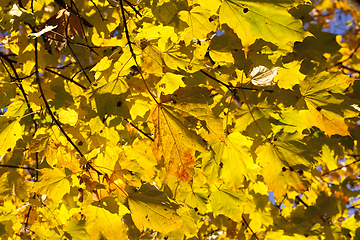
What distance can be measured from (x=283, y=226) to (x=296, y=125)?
63.2 inches

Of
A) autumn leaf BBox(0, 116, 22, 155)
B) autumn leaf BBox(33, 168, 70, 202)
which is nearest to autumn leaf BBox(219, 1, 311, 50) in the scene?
autumn leaf BBox(33, 168, 70, 202)

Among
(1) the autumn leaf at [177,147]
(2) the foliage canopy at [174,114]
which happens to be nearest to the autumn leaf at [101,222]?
(2) the foliage canopy at [174,114]

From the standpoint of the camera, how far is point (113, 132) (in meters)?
1.62

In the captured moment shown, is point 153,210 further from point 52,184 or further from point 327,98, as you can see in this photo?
point 327,98

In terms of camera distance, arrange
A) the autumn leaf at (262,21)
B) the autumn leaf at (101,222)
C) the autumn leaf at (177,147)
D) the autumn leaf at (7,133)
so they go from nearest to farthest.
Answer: the autumn leaf at (262,21) < the autumn leaf at (177,147) < the autumn leaf at (101,222) < the autumn leaf at (7,133)

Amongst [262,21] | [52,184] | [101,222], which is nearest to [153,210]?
[101,222]

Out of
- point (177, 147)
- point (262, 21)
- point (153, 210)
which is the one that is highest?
point (262, 21)

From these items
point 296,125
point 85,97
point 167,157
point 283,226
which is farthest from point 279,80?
point 283,226

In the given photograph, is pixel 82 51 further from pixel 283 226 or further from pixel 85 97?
pixel 283 226

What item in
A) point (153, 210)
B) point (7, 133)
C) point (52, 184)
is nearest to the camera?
point (153, 210)

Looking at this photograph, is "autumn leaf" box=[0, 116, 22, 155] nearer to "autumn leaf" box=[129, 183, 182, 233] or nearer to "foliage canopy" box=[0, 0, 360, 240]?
"foliage canopy" box=[0, 0, 360, 240]

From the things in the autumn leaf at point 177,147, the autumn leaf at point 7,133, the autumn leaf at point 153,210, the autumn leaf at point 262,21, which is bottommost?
the autumn leaf at point 153,210

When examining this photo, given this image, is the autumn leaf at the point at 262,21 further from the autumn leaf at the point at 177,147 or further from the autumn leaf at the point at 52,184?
the autumn leaf at the point at 52,184

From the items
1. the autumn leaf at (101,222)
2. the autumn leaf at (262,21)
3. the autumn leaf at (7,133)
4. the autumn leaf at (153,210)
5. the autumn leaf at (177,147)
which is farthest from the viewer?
the autumn leaf at (7,133)
